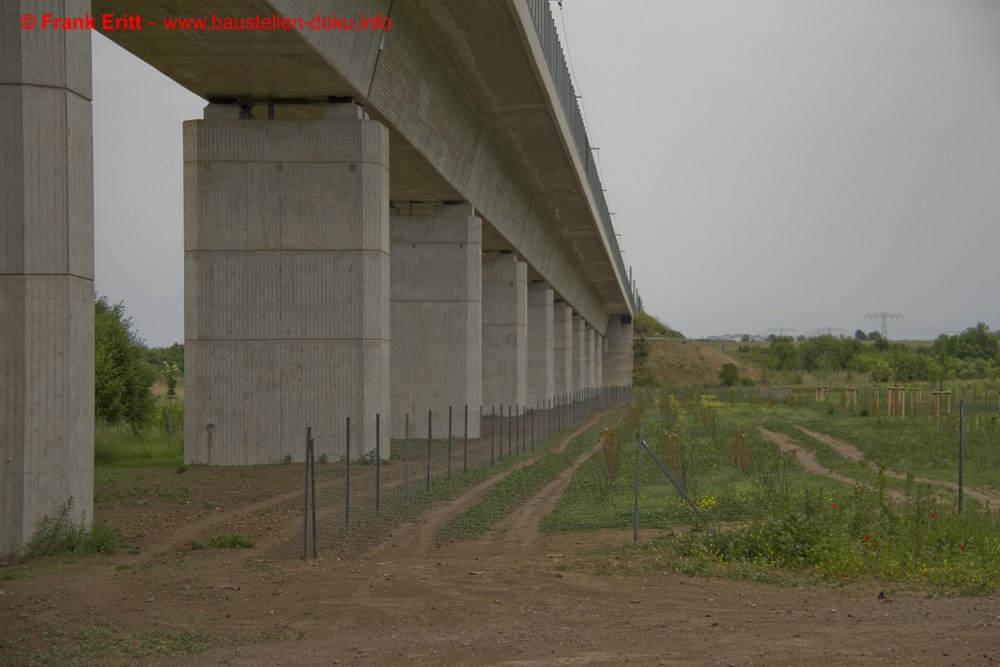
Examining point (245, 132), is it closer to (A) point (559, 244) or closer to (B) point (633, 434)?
(B) point (633, 434)

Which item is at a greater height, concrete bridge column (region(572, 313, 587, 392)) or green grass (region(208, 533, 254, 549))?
concrete bridge column (region(572, 313, 587, 392))

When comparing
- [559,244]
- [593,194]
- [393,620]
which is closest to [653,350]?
[559,244]

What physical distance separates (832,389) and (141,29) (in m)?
62.7

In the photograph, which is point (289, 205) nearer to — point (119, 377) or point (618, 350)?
point (119, 377)

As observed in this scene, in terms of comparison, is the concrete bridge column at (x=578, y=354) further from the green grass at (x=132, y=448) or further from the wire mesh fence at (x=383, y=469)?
the green grass at (x=132, y=448)

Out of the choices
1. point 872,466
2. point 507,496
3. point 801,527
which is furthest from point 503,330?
point 801,527

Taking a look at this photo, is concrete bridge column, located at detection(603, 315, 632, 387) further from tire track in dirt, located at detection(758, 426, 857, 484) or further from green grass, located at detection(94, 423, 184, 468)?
green grass, located at detection(94, 423, 184, 468)

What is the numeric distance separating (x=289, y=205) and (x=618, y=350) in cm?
8329

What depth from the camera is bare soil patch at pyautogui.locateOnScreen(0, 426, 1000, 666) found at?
7.52 meters

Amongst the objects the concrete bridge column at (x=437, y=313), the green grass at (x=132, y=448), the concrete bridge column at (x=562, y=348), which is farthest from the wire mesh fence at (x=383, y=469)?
the concrete bridge column at (x=562, y=348)

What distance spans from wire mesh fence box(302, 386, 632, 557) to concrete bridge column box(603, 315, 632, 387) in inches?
2705

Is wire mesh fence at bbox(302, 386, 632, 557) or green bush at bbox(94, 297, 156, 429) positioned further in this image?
green bush at bbox(94, 297, 156, 429)

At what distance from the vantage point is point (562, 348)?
199 ft

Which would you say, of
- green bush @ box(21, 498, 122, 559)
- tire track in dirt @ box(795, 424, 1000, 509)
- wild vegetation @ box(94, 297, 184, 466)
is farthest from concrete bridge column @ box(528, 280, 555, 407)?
green bush @ box(21, 498, 122, 559)
